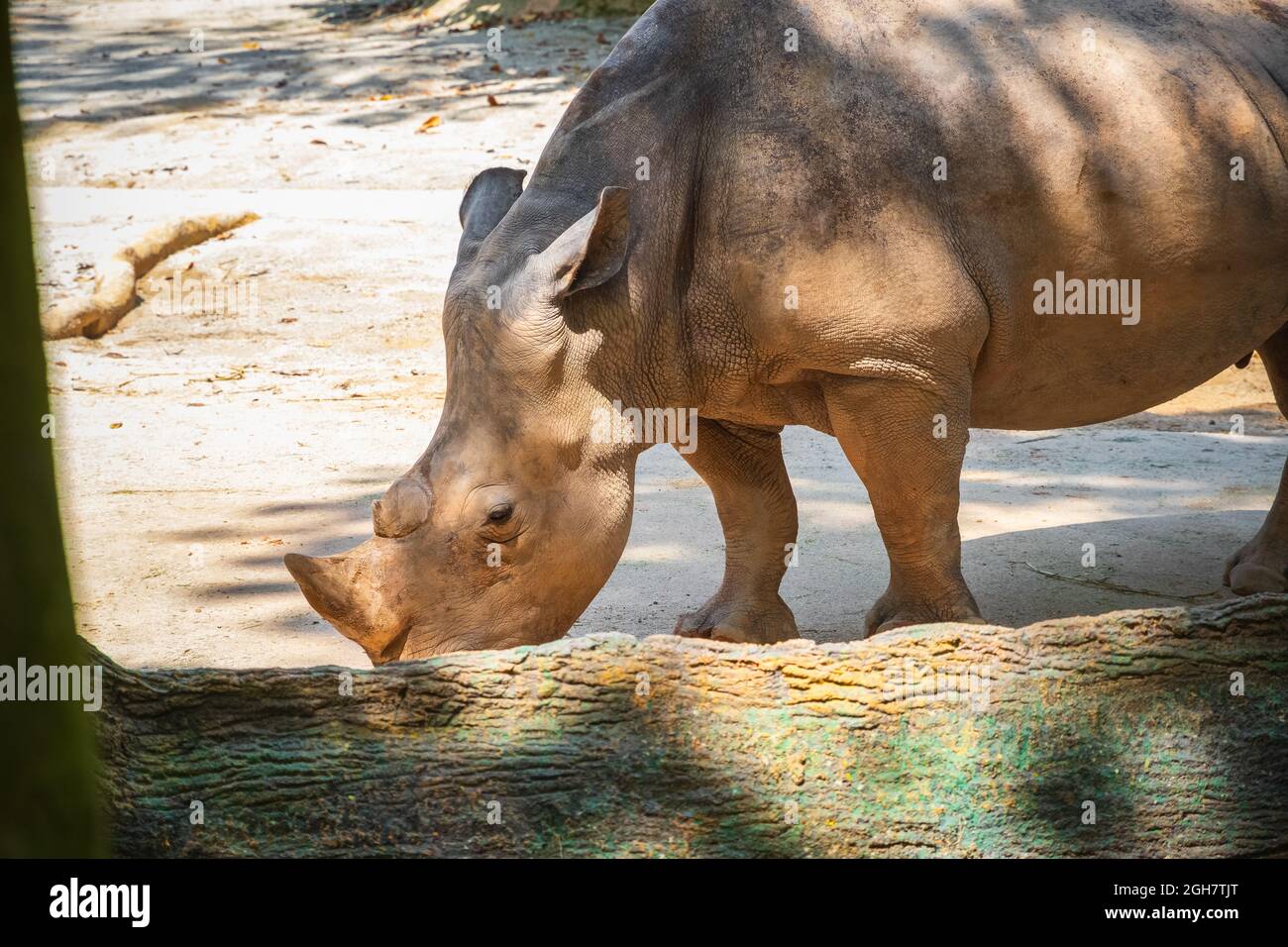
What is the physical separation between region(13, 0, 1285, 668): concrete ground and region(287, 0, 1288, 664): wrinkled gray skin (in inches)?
47.3

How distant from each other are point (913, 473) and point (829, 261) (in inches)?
28.5

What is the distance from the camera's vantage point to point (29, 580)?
1237 millimetres

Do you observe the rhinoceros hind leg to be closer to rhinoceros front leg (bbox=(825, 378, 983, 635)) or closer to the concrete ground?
the concrete ground

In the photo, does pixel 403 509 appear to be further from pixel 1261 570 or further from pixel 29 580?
pixel 1261 570

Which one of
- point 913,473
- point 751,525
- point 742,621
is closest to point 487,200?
point 751,525

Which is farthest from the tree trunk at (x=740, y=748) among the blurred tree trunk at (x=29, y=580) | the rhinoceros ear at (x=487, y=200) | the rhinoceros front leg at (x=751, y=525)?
the rhinoceros front leg at (x=751, y=525)

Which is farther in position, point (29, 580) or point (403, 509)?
point (403, 509)

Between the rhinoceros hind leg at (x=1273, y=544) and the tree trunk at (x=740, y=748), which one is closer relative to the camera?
the tree trunk at (x=740, y=748)

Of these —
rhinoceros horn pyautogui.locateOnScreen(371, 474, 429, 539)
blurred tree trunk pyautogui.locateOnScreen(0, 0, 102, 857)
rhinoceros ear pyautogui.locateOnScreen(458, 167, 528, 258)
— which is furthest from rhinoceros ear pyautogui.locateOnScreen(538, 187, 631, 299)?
blurred tree trunk pyautogui.locateOnScreen(0, 0, 102, 857)

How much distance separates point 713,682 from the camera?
318 cm

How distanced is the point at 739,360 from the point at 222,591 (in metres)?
2.62

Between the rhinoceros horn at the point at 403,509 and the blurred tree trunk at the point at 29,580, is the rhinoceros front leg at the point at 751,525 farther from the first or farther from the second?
the blurred tree trunk at the point at 29,580

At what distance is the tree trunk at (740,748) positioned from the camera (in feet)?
9.80
